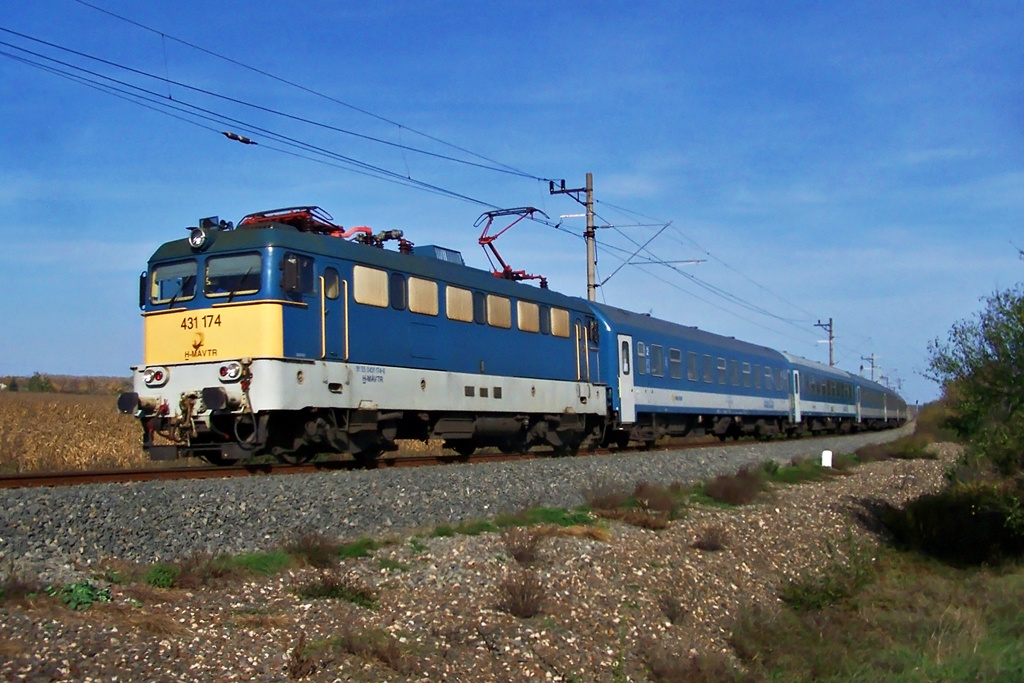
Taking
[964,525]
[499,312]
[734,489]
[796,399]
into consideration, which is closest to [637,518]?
[734,489]

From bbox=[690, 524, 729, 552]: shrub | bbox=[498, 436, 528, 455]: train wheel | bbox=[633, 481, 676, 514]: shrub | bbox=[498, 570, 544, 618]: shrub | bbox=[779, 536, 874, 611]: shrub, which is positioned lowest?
bbox=[779, 536, 874, 611]: shrub

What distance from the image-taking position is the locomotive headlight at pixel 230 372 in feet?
42.0

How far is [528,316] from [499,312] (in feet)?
3.90

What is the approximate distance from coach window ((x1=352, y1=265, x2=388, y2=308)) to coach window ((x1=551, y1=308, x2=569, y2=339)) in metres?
6.02

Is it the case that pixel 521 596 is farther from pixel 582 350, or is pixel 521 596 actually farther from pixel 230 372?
pixel 582 350

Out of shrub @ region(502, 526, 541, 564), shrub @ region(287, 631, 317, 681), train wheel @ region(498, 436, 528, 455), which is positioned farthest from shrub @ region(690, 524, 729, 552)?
shrub @ region(287, 631, 317, 681)

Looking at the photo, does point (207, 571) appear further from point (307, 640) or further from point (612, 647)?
point (612, 647)

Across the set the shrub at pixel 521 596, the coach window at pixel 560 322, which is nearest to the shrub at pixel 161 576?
the shrub at pixel 521 596

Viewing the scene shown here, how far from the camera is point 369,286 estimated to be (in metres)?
14.8

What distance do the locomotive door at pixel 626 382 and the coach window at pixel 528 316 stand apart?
397cm

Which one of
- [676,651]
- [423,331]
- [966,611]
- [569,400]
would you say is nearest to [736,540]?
[966,611]

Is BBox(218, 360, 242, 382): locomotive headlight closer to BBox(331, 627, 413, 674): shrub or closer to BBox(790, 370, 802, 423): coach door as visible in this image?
BBox(331, 627, 413, 674): shrub

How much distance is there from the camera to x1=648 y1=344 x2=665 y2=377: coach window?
25156mm

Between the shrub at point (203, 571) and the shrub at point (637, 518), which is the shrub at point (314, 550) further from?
the shrub at point (637, 518)
